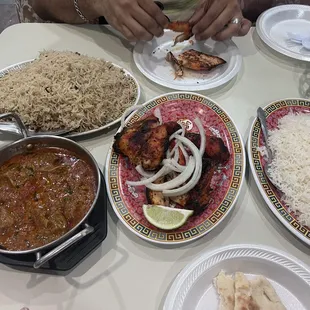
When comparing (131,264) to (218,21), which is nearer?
(131,264)

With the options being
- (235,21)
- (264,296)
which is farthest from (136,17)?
(264,296)

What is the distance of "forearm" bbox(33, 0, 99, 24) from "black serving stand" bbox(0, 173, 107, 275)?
1319mm

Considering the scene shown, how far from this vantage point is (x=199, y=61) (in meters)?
2.00

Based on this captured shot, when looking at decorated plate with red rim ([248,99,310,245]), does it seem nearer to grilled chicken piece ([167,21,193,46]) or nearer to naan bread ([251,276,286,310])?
naan bread ([251,276,286,310])

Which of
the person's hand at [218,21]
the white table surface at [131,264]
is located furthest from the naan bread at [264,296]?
the person's hand at [218,21]

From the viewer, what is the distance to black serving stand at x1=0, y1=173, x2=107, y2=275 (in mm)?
1210

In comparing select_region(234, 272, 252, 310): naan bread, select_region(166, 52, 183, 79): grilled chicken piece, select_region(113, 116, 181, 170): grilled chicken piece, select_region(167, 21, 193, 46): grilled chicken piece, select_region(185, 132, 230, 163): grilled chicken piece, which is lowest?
select_region(234, 272, 252, 310): naan bread

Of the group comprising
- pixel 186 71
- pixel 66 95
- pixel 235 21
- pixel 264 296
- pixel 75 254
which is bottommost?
pixel 264 296

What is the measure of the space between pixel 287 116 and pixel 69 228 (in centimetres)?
116

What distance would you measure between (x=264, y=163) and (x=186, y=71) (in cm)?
79

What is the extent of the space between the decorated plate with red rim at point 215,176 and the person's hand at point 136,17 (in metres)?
0.46

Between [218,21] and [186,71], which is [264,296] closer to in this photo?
[186,71]

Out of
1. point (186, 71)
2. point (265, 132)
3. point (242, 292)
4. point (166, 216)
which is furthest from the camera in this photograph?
point (186, 71)

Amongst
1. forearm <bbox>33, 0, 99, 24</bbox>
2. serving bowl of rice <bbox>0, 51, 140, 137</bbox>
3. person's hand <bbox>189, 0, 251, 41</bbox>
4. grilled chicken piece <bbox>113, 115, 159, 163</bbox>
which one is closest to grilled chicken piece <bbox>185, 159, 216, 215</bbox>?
grilled chicken piece <bbox>113, 115, 159, 163</bbox>
